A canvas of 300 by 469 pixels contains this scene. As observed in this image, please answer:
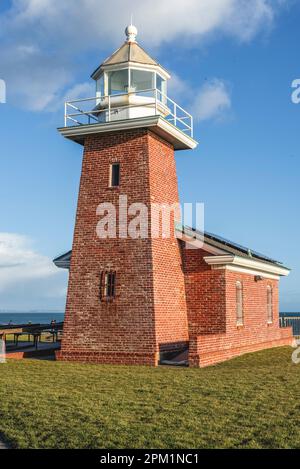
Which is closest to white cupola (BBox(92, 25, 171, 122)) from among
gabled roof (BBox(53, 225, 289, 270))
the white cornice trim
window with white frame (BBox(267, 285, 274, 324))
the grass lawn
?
the white cornice trim

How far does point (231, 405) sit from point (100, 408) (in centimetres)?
214

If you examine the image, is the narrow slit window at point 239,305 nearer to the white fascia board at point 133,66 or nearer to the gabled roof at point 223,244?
the gabled roof at point 223,244

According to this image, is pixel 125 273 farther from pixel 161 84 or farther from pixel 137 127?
pixel 161 84

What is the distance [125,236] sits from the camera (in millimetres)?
17578

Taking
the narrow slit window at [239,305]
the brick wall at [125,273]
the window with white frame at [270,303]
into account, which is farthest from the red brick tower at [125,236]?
the window with white frame at [270,303]

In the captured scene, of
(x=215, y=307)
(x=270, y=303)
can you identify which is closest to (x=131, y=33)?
(x=215, y=307)

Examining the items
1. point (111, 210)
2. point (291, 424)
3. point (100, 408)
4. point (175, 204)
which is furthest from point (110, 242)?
point (291, 424)

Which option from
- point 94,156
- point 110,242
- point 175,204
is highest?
point 94,156

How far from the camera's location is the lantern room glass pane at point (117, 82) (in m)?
18.4

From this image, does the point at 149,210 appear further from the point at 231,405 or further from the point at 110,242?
the point at 231,405

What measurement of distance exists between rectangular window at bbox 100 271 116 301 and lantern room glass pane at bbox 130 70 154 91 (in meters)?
5.72

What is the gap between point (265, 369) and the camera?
583 inches

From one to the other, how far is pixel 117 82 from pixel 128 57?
0.88m

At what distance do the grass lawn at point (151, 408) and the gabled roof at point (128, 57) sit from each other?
915 cm
